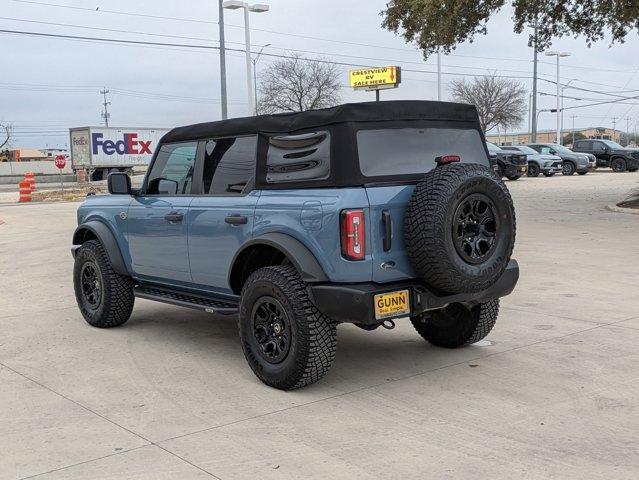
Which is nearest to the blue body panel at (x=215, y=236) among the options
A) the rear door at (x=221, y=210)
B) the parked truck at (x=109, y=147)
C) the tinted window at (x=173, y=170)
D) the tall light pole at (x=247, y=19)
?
the rear door at (x=221, y=210)

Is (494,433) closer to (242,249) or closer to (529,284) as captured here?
(242,249)

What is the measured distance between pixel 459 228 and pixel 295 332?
4.09 feet

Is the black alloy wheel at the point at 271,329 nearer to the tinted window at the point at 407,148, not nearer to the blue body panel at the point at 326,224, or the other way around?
the blue body panel at the point at 326,224

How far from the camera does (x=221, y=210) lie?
5.35 meters

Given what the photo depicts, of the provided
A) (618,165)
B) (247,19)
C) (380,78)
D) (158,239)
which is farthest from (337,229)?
(380,78)

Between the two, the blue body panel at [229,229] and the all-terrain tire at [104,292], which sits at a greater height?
the blue body panel at [229,229]

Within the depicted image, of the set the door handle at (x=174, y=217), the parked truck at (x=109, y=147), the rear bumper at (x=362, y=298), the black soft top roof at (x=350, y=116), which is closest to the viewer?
the rear bumper at (x=362, y=298)

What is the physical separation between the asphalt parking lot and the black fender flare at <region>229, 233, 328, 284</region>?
32.4 inches

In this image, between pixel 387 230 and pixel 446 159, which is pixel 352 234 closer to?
pixel 387 230

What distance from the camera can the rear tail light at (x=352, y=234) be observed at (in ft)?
14.4

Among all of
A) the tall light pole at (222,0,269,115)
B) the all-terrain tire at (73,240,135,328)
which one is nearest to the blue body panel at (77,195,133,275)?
the all-terrain tire at (73,240,135,328)

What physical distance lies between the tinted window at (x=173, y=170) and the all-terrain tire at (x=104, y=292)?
85 centimetres

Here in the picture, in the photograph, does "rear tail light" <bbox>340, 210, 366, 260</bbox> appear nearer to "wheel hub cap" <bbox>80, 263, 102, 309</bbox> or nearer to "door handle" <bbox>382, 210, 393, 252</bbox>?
"door handle" <bbox>382, 210, 393, 252</bbox>

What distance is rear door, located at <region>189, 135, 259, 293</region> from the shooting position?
5188 mm
